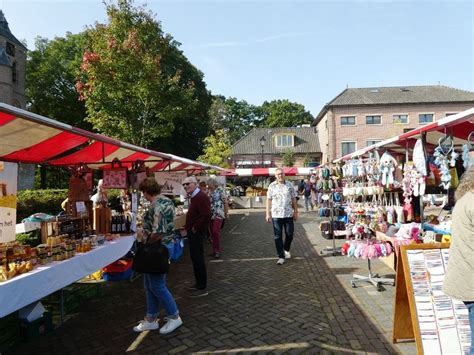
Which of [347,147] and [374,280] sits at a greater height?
[347,147]

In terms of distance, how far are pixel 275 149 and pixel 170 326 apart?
37.8m

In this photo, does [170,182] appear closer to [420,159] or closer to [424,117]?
[420,159]

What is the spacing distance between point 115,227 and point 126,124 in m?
10.4

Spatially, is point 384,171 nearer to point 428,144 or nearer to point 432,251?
point 428,144

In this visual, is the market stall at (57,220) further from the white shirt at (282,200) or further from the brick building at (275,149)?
the brick building at (275,149)

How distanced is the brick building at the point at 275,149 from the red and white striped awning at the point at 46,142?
3221 centimetres

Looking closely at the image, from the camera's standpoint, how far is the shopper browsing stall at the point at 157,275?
3764 mm

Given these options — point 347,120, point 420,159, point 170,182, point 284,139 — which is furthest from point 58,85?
point 420,159

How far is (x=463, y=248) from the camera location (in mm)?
2383

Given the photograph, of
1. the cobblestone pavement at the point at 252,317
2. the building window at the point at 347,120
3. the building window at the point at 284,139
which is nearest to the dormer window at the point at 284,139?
the building window at the point at 284,139

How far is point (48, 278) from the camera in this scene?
3424 millimetres

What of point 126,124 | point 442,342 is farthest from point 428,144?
point 126,124

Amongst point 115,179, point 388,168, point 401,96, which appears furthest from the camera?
point 401,96

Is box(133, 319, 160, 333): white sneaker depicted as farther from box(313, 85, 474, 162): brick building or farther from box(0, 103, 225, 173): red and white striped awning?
box(313, 85, 474, 162): brick building
